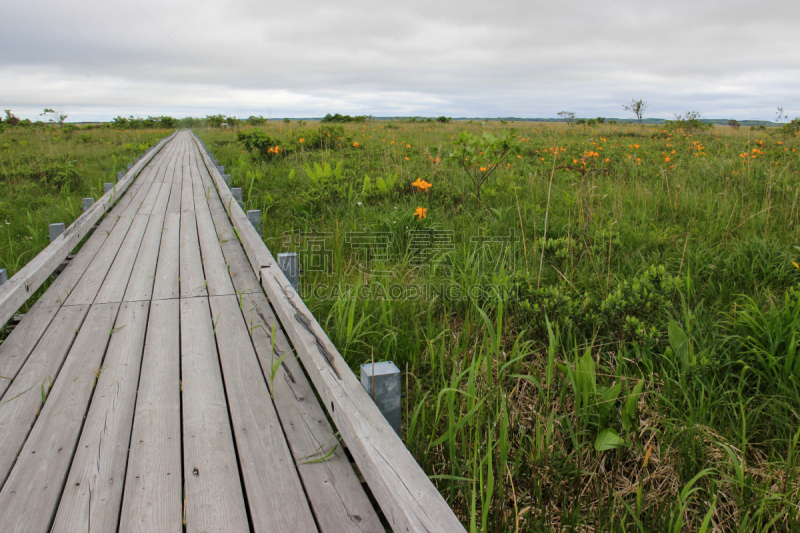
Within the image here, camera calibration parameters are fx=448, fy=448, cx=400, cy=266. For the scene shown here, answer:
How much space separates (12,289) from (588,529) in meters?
3.26

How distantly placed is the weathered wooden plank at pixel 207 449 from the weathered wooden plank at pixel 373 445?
1.24 feet

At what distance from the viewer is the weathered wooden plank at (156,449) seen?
1.38 m

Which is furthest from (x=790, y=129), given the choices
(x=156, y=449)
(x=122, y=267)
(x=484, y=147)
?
(x=156, y=449)

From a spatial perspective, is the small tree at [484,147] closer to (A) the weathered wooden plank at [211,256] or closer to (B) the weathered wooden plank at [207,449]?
(A) the weathered wooden plank at [211,256]

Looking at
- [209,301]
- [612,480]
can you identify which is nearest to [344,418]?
[612,480]

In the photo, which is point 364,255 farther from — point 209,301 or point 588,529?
point 588,529

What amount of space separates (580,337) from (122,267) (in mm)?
3551

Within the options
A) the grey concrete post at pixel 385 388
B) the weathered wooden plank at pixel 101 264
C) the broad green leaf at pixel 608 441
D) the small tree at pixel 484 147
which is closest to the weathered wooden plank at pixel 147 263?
the weathered wooden plank at pixel 101 264

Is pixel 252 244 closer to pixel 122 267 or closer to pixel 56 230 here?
pixel 122 267

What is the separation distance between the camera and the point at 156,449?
1.65 meters

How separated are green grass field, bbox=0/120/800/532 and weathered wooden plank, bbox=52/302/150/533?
39.8 inches

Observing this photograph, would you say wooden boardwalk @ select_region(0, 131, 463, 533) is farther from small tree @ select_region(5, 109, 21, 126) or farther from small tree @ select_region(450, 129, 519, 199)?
small tree @ select_region(5, 109, 21, 126)

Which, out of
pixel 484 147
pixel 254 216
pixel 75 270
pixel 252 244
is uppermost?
pixel 484 147

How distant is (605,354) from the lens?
97.9 inches
